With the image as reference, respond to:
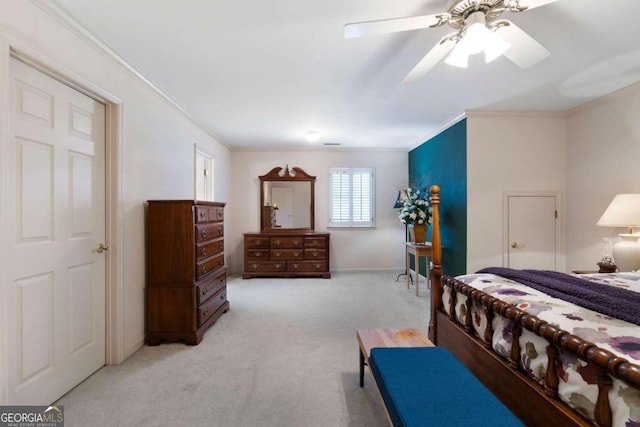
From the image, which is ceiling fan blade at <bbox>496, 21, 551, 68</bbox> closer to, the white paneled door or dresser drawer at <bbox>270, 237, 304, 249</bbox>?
the white paneled door

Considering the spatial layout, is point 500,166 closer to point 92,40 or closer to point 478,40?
point 478,40

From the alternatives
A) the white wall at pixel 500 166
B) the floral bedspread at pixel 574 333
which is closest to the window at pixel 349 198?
the white wall at pixel 500 166

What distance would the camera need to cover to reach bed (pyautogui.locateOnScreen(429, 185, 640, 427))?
90cm

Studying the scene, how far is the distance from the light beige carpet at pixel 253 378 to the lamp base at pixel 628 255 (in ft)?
5.82

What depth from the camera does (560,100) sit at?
325cm

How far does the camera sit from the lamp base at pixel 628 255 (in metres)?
2.49

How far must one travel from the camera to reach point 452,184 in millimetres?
4062

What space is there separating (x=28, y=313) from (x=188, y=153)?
2.50 metres

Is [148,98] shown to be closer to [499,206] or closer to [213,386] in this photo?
[213,386]

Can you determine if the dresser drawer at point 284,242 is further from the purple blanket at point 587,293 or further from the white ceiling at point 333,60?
the purple blanket at point 587,293

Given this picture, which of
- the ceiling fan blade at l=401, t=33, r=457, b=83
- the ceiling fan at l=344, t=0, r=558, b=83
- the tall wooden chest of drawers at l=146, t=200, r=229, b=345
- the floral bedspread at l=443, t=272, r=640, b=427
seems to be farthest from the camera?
the tall wooden chest of drawers at l=146, t=200, r=229, b=345

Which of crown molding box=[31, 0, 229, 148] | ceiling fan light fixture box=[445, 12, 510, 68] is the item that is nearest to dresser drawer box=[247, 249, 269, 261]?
crown molding box=[31, 0, 229, 148]

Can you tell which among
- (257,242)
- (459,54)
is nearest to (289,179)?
(257,242)

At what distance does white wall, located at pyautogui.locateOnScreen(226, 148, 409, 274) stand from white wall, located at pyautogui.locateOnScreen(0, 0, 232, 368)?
6.33 feet
